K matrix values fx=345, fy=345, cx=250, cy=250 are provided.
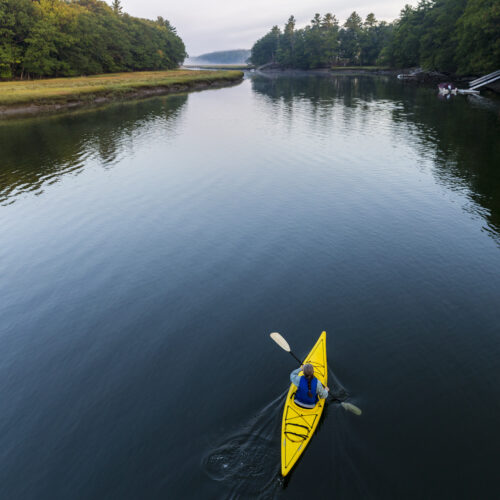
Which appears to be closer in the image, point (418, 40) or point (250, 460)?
point (250, 460)

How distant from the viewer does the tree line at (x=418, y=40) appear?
7056cm

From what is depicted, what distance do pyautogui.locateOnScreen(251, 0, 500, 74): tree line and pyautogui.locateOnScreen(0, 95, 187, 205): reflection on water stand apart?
6358 cm

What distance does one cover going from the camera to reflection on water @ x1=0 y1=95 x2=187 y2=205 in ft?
111

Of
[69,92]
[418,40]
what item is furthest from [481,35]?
[69,92]

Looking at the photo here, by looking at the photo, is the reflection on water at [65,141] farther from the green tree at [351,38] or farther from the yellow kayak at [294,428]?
the green tree at [351,38]

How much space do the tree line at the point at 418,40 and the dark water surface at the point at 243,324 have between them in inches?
2105

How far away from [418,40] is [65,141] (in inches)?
4551

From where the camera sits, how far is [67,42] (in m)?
94.9

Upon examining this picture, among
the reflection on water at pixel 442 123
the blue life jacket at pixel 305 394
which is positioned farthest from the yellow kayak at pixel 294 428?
the reflection on water at pixel 442 123

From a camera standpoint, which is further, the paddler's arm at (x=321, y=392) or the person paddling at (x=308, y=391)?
the paddler's arm at (x=321, y=392)

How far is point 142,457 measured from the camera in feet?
32.4

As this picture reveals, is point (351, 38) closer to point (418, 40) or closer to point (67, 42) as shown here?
point (418, 40)

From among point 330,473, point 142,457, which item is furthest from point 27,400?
point 330,473

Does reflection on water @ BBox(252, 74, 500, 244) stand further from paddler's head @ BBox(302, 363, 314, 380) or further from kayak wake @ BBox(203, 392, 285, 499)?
kayak wake @ BBox(203, 392, 285, 499)
